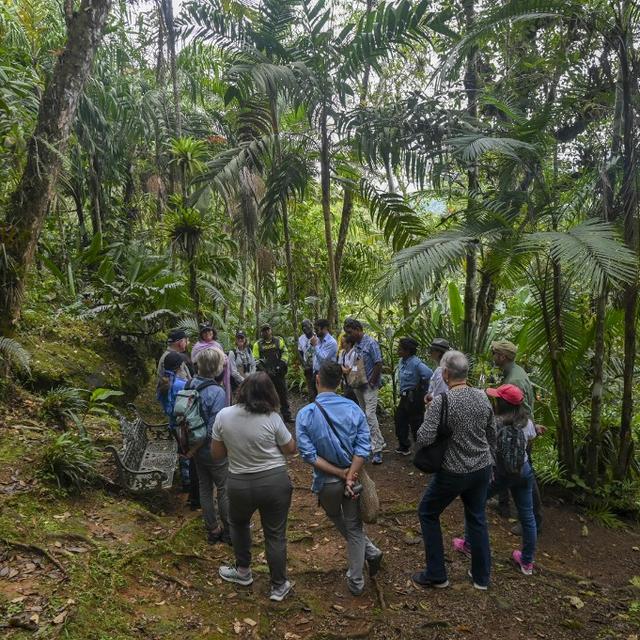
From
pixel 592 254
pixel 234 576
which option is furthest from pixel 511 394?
pixel 234 576

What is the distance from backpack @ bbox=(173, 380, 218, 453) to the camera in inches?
167

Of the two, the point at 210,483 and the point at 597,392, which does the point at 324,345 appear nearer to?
the point at 210,483

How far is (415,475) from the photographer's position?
6.51 meters

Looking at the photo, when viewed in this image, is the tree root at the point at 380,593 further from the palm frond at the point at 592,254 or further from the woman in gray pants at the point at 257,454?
the palm frond at the point at 592,254

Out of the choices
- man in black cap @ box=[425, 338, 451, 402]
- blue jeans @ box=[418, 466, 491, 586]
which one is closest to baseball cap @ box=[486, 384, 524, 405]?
blue jeans @ box=[418, 466, 491, 586]

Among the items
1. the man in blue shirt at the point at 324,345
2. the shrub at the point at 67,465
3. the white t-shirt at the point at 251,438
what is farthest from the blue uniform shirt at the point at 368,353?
the shrub at the point at 67,465

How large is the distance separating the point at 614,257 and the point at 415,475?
12.2 feet

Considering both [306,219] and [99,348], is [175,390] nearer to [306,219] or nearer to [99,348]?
[99,348]

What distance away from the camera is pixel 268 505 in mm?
3523

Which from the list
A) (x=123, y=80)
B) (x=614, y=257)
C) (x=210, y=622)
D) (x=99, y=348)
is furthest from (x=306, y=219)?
(x=210, y=622)

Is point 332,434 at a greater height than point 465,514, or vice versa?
point 332,434

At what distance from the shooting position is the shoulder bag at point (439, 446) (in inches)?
143

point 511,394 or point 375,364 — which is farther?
point 375,364

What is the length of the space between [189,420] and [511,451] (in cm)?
257
